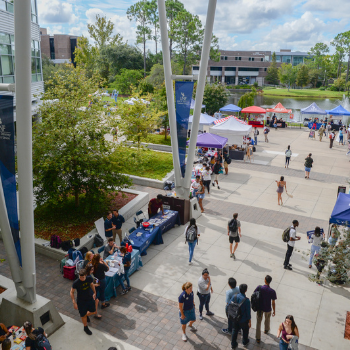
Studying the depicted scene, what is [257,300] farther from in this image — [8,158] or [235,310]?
[8,158]

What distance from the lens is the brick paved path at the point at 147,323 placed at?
7441mm

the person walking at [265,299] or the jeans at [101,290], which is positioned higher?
the person walking at [265,299]

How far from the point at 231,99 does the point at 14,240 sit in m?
75.5

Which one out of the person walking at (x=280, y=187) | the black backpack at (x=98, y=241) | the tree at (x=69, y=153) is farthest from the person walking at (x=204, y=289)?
the person walking at (x=280, y=187)

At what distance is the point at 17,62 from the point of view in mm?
6281

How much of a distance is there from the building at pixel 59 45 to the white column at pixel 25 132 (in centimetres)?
10429

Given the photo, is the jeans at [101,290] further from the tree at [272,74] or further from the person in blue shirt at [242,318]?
the tree at [272,74]

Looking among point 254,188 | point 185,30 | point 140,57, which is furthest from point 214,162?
point 140,57

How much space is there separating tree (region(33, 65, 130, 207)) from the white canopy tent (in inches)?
436

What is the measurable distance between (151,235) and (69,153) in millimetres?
3892

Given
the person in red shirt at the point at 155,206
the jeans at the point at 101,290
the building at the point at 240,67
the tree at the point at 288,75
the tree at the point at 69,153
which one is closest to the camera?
the jeans at the point at 101,290

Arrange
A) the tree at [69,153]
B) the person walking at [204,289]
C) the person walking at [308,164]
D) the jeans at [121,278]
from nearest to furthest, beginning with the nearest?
1. the person walking at [204,289]
2. the jeans at [121,278]
3. the tree at [69,153]
4. the person walking at [308,164]

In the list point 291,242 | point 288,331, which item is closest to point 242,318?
point 288,331

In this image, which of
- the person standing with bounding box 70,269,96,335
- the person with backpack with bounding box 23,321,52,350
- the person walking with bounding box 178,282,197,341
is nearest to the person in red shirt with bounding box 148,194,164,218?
the person standing with bounding box 70,269,96,335
